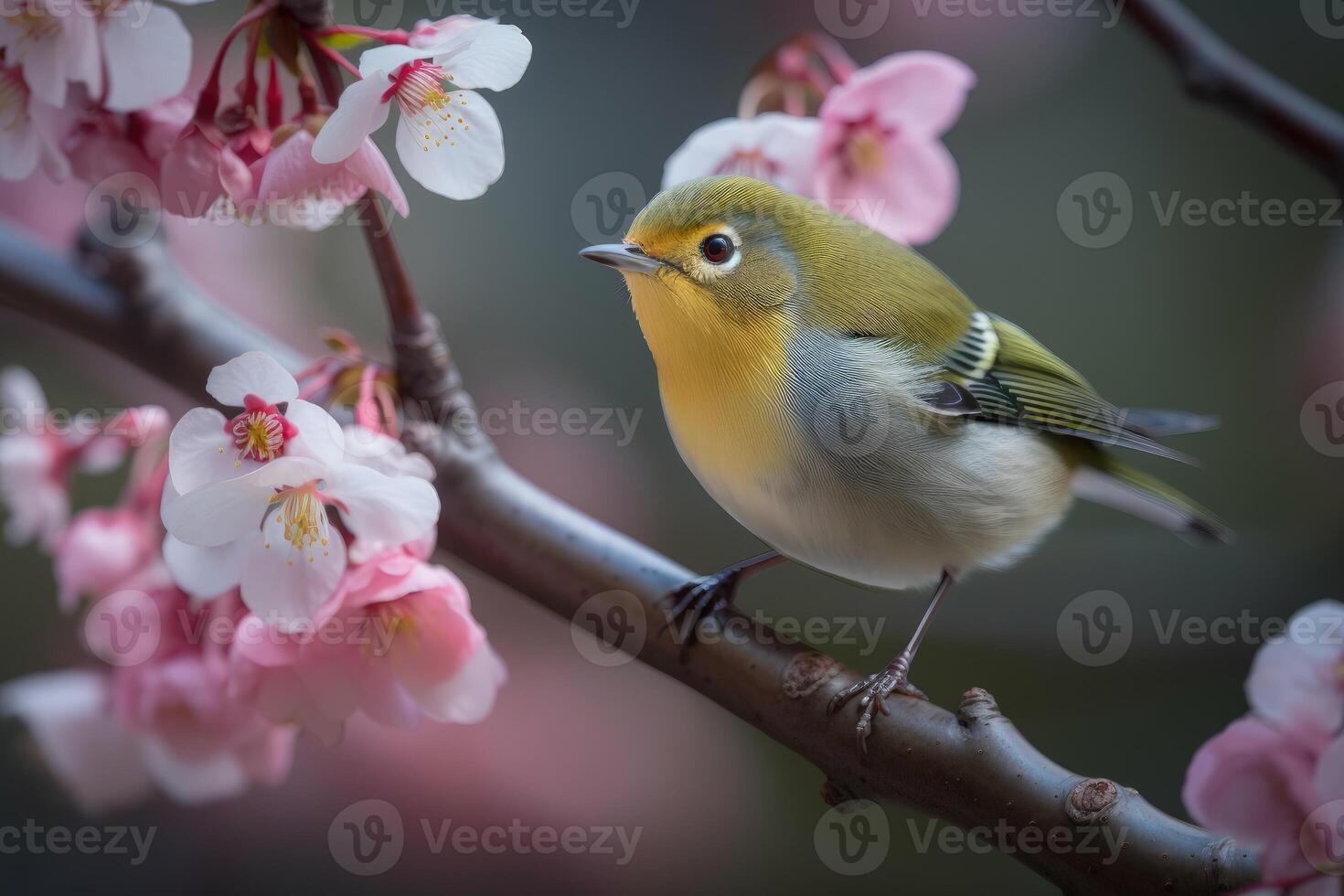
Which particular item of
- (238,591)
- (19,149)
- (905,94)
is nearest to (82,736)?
(238,591)

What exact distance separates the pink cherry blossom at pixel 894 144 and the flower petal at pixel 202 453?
1.55 feet

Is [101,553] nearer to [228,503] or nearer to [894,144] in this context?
[228,503]

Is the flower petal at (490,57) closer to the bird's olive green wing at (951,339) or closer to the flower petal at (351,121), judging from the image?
the flower petal at (351,121)

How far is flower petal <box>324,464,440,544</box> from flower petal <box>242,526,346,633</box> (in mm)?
31

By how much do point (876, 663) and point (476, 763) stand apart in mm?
540

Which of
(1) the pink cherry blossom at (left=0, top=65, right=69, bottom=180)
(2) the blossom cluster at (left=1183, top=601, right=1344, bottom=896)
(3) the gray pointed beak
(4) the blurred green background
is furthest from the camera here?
(4) the blurred green background

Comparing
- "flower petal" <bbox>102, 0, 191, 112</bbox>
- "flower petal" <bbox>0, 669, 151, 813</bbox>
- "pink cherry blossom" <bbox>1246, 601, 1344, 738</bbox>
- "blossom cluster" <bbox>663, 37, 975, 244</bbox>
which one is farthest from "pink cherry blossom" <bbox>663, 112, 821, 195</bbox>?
"flower petal" <bbox>0, 669, 151, 813</bbox>

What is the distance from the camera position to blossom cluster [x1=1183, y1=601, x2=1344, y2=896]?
463mm

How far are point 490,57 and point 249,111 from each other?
0.52 feet

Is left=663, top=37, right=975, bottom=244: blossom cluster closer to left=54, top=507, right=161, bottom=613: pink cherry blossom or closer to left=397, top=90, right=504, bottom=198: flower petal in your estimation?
left=397, top=90, right=504, bottom=198: flower petal

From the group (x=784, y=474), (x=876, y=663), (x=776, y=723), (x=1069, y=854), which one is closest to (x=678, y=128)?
(x=876, y=663)

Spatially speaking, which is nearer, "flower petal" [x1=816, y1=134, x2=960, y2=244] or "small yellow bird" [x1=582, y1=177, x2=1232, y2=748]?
"small yellow bird" [x1=582, y1=177, x2=1232, y2=748]

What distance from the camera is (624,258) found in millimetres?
677

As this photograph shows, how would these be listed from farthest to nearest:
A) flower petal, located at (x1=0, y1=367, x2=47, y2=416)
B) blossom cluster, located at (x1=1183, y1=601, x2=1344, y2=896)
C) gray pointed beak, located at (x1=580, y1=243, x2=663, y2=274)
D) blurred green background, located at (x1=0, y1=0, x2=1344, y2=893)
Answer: blurred green background, located at (x1=0, y1=0, x2=1344, y2=893)
flower petal, located at (x1=0, y1=367, x2=47, y2=416)
gray pointed beak, located at (x1=580, y1=243, x2=663, y2=274)
blossom cluster, located at (x1=1183, y1=601, x2=1344, y2=896)
